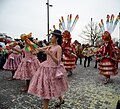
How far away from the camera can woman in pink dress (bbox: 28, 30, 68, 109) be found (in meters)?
4.07

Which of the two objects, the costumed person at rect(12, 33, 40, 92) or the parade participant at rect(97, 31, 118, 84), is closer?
the costumed person at rect(12, 33, 40, 92)

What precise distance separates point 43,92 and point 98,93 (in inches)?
101

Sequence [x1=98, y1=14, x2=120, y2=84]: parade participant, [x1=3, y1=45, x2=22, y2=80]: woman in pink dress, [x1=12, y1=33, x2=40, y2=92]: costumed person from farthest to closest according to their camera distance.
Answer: [x1=3, y1=45, x2=22, y2=80]: woman in pink dress < [x1=98, y1=14, x2=120, y2=84]: parade participant < [x1=12, y1=33, x2=40, y2=92]: costumed person

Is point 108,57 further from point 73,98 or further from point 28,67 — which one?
point 28,67

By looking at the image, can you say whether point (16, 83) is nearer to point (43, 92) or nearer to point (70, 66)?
point (70, 66)

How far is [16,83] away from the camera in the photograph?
7246 mm

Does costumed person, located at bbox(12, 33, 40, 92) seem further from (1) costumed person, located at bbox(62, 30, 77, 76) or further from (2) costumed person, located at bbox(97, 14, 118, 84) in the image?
(1) costumed person, located at bbox(62, 30, 77, 76)

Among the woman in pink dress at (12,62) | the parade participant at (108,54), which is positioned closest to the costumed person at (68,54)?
the parade participant at (108,54)

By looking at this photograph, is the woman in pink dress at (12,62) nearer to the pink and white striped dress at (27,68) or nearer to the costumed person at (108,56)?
the pink and white striped dress at (27,68)

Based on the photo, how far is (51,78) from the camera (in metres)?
4.14

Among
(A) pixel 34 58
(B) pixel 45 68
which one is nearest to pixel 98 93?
(A) pixel 34 58

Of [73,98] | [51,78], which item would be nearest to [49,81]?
[51,78]

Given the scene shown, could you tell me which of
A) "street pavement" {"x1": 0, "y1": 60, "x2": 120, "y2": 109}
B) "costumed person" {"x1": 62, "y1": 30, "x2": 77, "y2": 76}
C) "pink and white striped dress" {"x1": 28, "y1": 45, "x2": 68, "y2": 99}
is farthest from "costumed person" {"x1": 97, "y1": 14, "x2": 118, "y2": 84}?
"pink and white striped dress" {"x1": 28, "y1": 45, "x2": 68, "y2": 99}

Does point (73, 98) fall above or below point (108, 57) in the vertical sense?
below
